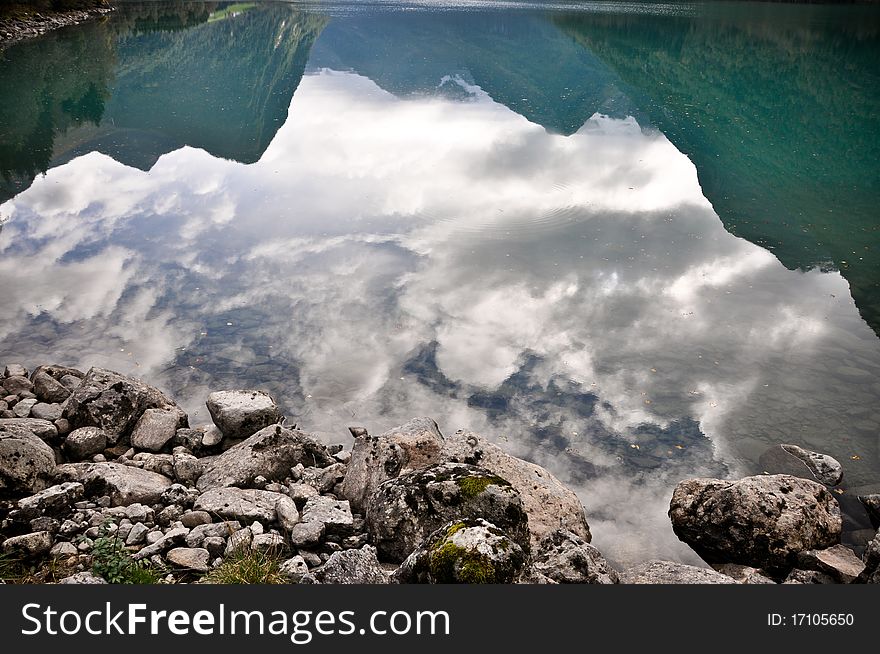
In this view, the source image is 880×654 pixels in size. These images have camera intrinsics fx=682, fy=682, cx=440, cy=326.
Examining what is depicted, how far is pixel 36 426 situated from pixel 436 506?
25.3 ft

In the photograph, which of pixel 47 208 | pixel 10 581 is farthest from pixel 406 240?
pixel 10 581

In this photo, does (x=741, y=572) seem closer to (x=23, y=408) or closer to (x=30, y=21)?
(x=23, y=408)

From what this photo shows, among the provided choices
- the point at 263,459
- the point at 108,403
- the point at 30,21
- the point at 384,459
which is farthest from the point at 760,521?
the point at 30,21

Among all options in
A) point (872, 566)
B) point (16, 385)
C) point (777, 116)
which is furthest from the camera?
point (777, 116)

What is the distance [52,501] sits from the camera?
9.71 m

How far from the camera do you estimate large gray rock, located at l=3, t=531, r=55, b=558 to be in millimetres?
8672

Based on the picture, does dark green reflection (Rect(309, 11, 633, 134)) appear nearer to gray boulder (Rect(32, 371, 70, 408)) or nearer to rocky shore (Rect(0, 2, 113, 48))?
rocky shore (Rect(0, 2, 113, 48))

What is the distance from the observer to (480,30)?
167 m

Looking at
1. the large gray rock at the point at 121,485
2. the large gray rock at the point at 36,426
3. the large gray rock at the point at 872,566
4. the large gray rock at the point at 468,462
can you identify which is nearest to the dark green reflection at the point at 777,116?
the large gray rock at the point at 872,566

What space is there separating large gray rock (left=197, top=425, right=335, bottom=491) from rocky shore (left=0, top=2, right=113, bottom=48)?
88.3 meters

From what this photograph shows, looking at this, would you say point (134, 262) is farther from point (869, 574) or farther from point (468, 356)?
point (869, 574)

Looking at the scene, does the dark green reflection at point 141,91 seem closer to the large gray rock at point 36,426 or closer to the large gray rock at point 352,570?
the large gray rock at point 36,426

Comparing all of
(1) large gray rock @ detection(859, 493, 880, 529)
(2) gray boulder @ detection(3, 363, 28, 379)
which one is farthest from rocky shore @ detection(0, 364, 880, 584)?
(2) gray boulder @ detection(3, 363, 28, 379)

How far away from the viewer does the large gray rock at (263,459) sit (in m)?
11.2
